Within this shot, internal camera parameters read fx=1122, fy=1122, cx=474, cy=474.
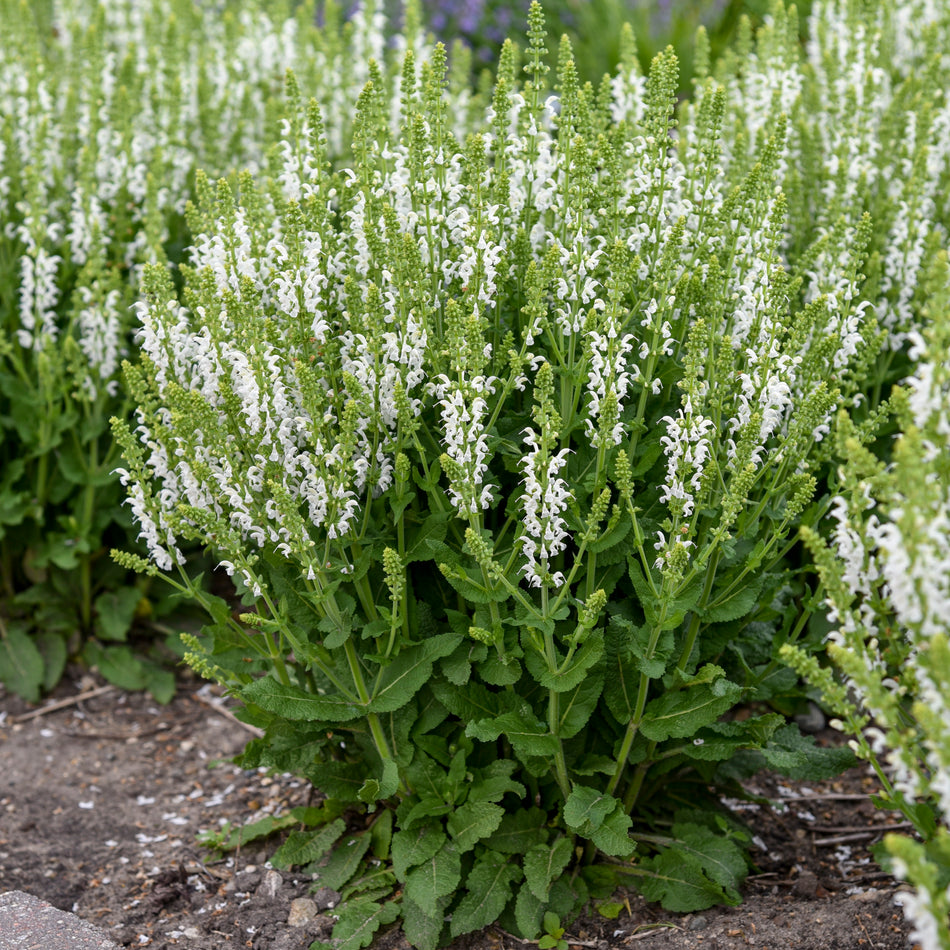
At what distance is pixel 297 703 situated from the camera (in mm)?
3135

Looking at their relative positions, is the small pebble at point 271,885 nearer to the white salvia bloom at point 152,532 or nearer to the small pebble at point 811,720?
the white salvia bloom at point 152,532

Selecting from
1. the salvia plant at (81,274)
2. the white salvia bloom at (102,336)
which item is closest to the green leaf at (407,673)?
the salvia plant at (81,274)

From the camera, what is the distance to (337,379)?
125 inches

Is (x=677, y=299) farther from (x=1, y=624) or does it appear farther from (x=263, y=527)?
(x=1, y=624)

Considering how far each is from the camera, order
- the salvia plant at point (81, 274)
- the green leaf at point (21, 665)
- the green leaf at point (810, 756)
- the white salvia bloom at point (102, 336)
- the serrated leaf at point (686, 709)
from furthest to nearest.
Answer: the green leaf at point (21, 665) < the salvia plant at point (81, 274) < the white salvia bloom at point (102, 336) < the green leaf at point (810, 756) < the serrated leaf at point (686, 709)

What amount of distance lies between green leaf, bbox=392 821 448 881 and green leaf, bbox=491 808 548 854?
16cm

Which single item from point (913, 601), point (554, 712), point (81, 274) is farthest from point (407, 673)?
point (81, 274)

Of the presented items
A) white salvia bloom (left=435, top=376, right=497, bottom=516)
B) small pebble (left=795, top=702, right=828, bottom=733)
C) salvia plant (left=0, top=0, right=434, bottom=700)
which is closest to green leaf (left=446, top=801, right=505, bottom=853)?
white salvia bloom (left=435, top=376, right=497, bottom=516)

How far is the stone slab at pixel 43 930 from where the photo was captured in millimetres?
3133

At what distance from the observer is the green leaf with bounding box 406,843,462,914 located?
3.09 metres

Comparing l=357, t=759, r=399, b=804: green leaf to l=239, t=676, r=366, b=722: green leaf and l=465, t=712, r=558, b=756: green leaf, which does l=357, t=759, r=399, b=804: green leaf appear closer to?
l=239, t=676, r=366, b=722: green leaf

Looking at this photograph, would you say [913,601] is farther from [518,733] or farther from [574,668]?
[518,733]

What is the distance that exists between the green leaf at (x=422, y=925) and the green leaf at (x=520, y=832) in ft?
0.76

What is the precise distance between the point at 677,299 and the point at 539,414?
0.69m
